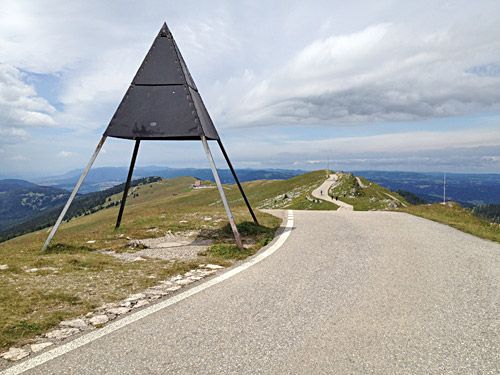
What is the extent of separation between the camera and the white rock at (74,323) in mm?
4383

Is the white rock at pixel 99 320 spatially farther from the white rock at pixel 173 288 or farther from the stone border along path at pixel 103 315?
the white rock at pixel 173 288

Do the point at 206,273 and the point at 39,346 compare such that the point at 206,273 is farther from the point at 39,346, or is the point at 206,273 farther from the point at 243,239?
the point at 243,239

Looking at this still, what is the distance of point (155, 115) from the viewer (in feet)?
33.4

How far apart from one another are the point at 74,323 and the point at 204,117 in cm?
799

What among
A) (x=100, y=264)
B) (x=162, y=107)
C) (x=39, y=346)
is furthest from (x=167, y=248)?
(x=39, y=346)

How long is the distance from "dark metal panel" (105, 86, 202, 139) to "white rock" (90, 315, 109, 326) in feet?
21.1

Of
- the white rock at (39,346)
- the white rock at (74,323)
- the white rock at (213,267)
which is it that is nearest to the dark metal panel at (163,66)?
the white rock at (213,267)

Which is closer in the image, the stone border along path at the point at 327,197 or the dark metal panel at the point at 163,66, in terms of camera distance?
the dark metal panel at the point at 163,66

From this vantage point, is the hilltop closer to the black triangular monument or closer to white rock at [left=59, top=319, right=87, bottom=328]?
white rock at [left=59, top=319, right=87, bottom=328]

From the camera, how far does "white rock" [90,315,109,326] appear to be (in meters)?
4.46

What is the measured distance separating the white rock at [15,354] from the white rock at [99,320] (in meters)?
0.89

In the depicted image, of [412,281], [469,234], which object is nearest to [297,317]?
[412,281]

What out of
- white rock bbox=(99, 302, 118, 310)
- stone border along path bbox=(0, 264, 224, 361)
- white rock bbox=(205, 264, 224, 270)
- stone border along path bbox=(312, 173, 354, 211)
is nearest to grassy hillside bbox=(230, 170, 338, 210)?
stone border along path bbox=(312, 173, 354, 211)

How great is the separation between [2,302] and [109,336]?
2.39 meters
